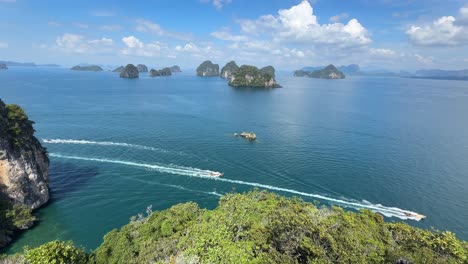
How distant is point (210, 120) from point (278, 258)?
81078 mm

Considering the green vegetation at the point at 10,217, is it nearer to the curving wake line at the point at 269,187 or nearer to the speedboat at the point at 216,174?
the curving wake line at the point at 269,187

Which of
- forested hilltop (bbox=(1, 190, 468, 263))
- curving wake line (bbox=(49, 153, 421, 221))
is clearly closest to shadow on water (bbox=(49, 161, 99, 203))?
curving wake line (bbox=(49, 153, 421, 221))

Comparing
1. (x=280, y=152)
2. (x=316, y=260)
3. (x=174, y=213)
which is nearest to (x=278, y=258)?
(x=316, y=260)

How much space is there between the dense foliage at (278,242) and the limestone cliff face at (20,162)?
22.2 meters

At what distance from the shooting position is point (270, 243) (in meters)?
21.2

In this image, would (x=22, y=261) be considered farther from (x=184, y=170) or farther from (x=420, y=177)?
(x=420, y=177)

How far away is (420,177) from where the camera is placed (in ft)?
184

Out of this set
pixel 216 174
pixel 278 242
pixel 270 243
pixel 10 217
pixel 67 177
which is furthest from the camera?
pixel 216 174

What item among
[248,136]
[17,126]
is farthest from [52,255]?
[248,136]

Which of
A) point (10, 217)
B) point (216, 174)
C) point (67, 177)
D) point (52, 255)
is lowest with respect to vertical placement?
point (10, 217)

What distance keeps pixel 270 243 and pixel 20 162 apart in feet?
133

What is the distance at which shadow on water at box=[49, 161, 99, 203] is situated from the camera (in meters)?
47.5

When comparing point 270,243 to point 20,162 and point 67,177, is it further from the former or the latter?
point 67,177

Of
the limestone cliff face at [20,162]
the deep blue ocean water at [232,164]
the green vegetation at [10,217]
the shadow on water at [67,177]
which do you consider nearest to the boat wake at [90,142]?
the deep blue ocean water at [232,164]
